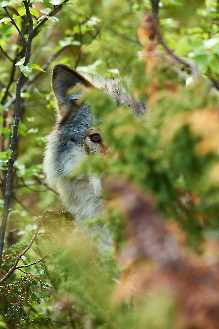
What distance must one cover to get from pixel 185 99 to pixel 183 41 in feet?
7.75

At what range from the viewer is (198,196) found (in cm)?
247

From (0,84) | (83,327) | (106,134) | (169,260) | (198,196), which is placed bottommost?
(83,327)

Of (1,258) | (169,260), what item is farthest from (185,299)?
(1,258)

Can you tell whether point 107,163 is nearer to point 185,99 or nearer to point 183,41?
point 185,99

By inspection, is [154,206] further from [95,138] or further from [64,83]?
[64,83]

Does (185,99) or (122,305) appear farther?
(122,305)

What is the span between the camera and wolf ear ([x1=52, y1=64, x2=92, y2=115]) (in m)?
5.23

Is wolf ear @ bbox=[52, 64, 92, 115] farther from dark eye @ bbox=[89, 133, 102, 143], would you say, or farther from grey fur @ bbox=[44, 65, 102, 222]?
dark eye @ bbox=[89, 133, 102, 143]

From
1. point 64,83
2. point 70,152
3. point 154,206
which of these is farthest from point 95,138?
point 154,206

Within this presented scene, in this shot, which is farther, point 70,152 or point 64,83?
point 70,152

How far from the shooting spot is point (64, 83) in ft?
18.0

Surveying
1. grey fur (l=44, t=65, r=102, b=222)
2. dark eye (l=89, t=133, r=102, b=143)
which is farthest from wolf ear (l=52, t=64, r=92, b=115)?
dark eye (l=89, t=133, r=102, b=143)

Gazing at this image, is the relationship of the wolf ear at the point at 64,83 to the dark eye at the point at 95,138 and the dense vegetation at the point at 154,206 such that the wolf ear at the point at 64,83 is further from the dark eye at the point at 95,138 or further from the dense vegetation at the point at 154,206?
the dense vegetation at the point at 154,206

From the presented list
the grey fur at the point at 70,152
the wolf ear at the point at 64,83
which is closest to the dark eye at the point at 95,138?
the grey fur at the point at 70,152
